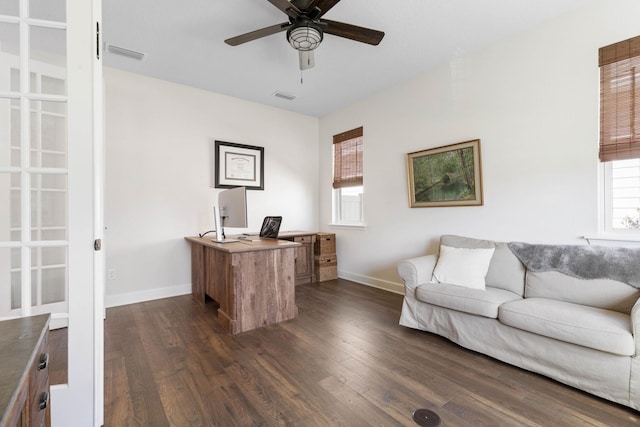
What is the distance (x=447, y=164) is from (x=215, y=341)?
292 cm

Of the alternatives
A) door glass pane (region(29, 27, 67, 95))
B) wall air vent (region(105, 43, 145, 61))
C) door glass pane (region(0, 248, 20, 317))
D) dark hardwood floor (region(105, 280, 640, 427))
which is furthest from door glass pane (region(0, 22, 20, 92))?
dark hardwood floor (region(105, 280, 640, 427))

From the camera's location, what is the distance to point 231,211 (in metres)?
3.13

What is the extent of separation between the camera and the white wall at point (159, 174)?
10.8ft

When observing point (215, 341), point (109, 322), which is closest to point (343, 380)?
point (215, 341)

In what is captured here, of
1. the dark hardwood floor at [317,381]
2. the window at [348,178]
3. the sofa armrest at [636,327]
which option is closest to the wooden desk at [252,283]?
the dark hardwood floor at [317,381]

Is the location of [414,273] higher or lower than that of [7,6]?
lower

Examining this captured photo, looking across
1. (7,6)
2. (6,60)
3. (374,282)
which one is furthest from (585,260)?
(7,6)

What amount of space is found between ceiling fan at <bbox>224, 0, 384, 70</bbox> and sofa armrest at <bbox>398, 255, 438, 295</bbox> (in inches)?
76.2

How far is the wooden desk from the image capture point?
2.57m

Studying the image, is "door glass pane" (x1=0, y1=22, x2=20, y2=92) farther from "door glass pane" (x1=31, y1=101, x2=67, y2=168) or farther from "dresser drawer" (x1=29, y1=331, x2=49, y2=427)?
"dresser drawer" (x1=29, y1=331, x2=49, y2=427)

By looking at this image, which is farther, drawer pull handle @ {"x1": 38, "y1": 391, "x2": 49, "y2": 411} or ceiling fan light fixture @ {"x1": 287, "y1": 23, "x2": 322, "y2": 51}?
ceiling fan light fixture @ {"x1": 287, "y1": 23, "x2": 322, "y2": 51}

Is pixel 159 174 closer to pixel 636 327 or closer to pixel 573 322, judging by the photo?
pixel 573 322

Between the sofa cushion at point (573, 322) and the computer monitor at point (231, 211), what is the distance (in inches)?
92.5

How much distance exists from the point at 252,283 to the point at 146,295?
1.69m
